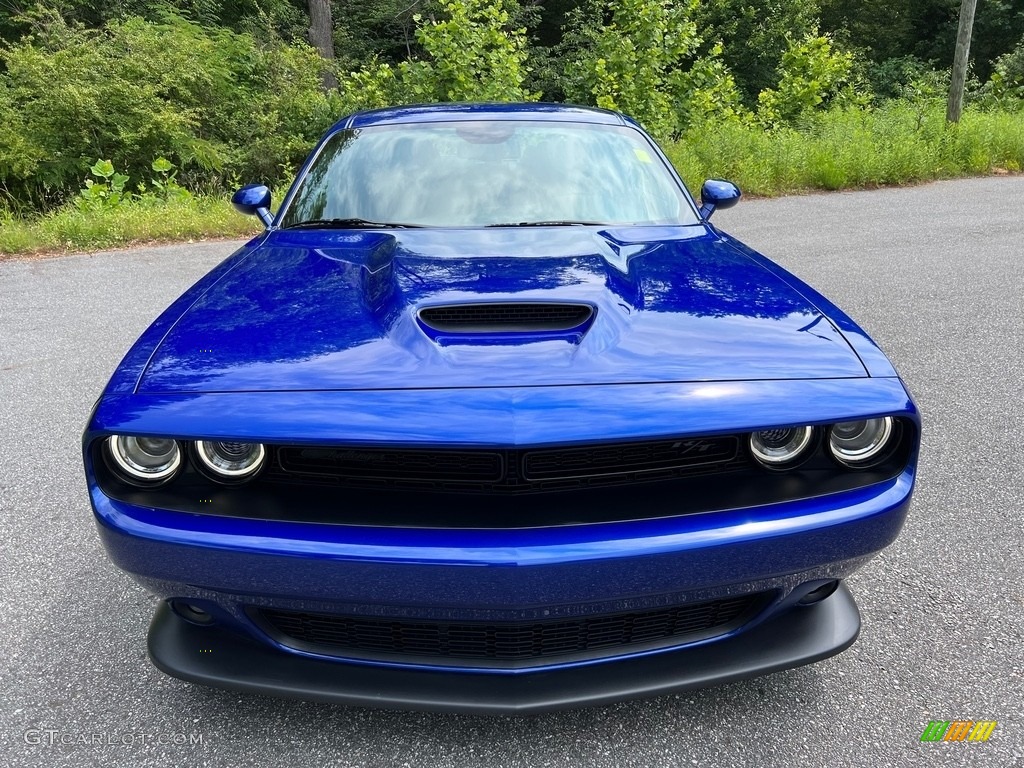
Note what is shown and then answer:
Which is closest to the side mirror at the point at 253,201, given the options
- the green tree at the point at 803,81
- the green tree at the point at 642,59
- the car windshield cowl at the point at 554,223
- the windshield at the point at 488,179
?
the windshield at the point at 488,179

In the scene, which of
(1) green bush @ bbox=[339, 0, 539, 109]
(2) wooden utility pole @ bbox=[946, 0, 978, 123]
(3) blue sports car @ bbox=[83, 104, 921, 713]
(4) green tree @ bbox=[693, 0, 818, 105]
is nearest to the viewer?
(3) blue sports car @ bbox=[83, 104, 921, 713]

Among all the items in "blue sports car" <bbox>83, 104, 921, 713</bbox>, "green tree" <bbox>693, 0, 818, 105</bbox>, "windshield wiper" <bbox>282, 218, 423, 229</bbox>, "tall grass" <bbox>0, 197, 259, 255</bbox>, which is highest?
"green tree" <bbox>693, 0, 818, 105</bbox>

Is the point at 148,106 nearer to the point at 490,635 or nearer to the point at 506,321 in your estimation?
the point at 506,321

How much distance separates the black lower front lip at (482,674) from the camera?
1.45m

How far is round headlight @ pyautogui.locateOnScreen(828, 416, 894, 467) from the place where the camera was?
1512 millimetres

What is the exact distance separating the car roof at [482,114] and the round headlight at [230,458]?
75.3 inches

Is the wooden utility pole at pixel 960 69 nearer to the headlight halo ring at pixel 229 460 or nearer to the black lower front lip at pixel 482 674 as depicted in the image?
the black lower front lip at pixel 482 674

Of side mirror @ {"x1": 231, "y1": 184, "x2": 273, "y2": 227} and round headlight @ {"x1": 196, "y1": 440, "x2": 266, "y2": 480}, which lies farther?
side mirror @ {"x1": 231, "y1": 184, "x2": 273, "y2": 227}

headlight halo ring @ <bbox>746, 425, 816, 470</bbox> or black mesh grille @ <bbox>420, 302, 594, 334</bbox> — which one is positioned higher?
black mesh grille @ <bbox>420, 302, 594, 334</bbox>

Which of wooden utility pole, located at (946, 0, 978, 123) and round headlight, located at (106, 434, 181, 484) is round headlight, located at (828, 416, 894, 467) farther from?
wooden utility pole, located at (946, 0, 978, 123)

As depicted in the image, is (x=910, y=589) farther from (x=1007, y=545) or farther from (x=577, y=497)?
(x=577, y=497)

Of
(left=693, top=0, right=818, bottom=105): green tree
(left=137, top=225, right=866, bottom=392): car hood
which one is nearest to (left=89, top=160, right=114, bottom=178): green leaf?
(left=137, top=225, right=866, bottom=392): car hood

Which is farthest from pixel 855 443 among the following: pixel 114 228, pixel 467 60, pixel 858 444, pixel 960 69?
pixel 960 69

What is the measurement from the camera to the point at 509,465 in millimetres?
1399
